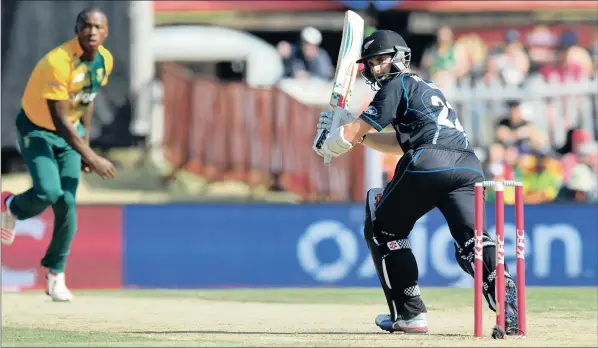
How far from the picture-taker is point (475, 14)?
2252 cm

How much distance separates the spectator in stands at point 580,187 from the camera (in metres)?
15.2

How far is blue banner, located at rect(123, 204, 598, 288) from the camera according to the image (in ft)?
44.6

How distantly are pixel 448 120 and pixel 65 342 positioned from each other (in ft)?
8.83

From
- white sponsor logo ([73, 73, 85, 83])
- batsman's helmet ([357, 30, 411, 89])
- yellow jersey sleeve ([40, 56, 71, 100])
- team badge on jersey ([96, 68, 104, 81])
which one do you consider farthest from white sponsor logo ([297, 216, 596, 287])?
batsman's helmet ([357, 30, 411, 89])

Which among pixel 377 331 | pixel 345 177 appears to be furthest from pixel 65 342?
pixel 345 177

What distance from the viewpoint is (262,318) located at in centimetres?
984

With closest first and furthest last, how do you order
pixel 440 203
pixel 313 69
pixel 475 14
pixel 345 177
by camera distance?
pixel 440 203 → pixel 345 177 → pixel 313 69 → pixel 475 14

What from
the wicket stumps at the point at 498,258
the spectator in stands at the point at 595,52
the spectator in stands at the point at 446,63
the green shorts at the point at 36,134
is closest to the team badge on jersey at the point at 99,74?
the green shorts at the point at 36,134

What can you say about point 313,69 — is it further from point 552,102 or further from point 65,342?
point 65,342

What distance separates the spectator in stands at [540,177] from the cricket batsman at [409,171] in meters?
7.14

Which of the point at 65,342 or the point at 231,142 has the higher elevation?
the point at 231,142

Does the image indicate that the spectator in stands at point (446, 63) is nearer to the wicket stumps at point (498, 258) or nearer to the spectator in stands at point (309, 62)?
the spectator in stands at point (309, 62)

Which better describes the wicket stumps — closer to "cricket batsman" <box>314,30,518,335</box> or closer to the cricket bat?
"cricket batsman" <box>314,30,518,335</box>

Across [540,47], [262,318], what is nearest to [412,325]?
[262,318]
